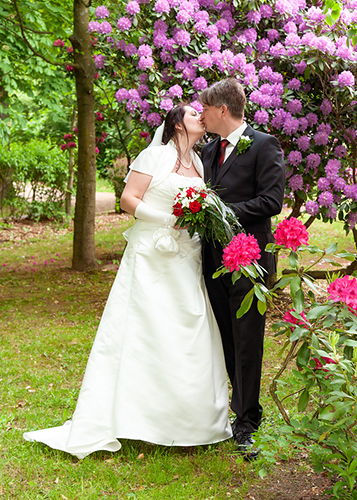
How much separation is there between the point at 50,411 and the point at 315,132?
3916 mm

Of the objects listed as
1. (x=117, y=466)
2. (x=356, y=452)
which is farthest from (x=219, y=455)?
(x=356, y=452)

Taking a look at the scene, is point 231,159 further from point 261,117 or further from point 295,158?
point 295,158

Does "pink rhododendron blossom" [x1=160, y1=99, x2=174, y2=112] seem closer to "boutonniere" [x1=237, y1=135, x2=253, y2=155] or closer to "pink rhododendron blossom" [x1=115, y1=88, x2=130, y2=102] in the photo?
"pink rhododendron blossom" [x1=115, y1=88, x2=130, y2=102]

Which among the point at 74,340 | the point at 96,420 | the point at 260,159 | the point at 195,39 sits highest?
the point at 195,39

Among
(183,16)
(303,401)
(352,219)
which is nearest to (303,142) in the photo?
(352,219)

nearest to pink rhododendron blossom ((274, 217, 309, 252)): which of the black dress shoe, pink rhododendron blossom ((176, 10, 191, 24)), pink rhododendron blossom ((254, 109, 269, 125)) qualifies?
the black dress shoe

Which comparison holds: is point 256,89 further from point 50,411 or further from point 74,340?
point 50,411

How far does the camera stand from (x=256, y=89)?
5.34m

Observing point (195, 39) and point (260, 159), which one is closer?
point (260, 159)

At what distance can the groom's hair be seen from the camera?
3.13 meters

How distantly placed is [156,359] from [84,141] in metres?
5.08

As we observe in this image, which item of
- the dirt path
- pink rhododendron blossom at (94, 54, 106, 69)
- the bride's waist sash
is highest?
pink rhododendron blossom at (94, 54, 106, 69)

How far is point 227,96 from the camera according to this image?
3.14 meters

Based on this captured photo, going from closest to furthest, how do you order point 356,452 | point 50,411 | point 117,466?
1. point 356,452
2. point 117,466
3. point 50,411
